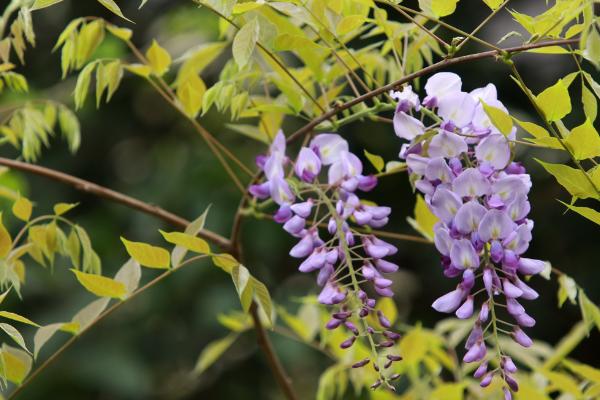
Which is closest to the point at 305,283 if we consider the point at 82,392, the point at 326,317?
the point at 82,392

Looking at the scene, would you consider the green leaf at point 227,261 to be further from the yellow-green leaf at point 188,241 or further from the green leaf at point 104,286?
the green leaf at point 104,286

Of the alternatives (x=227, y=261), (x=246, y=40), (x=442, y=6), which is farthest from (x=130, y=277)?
(x=442, y=6)

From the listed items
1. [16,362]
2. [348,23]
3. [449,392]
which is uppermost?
[348,23]

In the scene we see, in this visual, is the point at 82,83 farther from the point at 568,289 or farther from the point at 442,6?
the point at 568,289

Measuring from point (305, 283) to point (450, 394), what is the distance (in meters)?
1.68

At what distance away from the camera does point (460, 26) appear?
265 centimetres

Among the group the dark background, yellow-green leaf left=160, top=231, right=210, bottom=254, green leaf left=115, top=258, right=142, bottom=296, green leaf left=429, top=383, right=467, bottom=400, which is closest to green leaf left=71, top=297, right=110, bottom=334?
green leaf left=115, top=258, right=142, bottom=296

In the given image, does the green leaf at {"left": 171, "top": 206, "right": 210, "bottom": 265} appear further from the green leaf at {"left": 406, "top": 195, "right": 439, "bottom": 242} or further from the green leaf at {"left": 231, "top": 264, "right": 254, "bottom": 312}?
the green leaf at {"left": 406, "top": 195, "right": 439, "bottom": 242}

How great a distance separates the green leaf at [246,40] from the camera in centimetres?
73

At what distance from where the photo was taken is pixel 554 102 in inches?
26.9

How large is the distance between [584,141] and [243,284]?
11.5 inches

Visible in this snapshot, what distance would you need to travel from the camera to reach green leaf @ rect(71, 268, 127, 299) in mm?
833

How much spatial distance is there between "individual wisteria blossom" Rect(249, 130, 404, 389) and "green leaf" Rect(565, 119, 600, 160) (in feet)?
0.43

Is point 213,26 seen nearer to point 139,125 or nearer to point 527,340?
point 139,125
